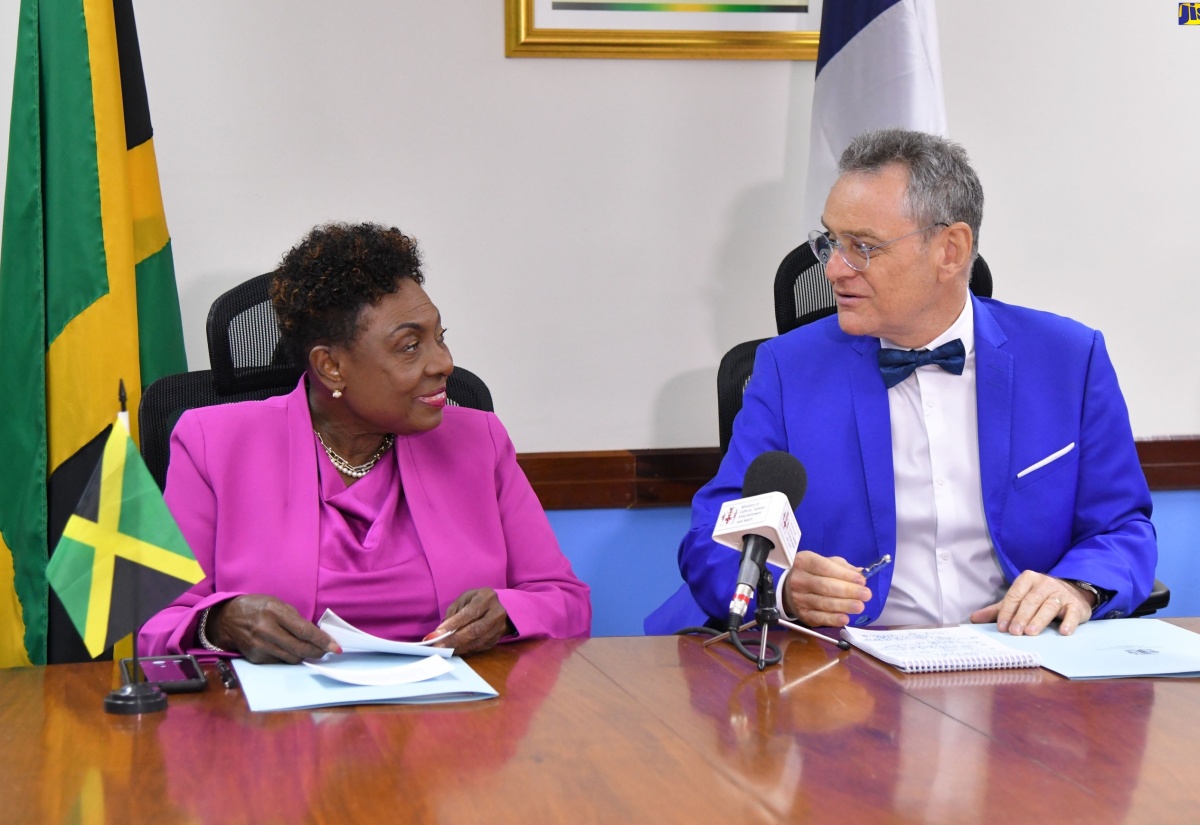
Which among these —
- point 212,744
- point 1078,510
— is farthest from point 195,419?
point 1078,510

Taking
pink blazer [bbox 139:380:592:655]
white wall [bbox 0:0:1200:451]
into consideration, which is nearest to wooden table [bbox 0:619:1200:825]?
pink blazer [bbox 139:380:592:655]

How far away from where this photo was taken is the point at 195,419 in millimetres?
2086

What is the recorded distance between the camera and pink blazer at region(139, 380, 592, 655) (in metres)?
1.98

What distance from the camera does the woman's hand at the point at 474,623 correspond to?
70.4 inches

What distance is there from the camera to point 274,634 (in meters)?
1.64

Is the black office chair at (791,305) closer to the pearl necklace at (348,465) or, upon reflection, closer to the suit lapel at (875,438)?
the suit lapel at (875,438)

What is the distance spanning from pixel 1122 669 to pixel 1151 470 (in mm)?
1924

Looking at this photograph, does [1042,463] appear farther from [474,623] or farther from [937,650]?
[474,623]

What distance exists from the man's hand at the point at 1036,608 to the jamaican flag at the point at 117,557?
1187 millimetres

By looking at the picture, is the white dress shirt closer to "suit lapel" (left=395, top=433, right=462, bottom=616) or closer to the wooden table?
the wooden table

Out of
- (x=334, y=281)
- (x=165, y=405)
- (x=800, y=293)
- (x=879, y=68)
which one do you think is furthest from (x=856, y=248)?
(x=165, y=405)

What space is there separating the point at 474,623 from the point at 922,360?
1.02 m

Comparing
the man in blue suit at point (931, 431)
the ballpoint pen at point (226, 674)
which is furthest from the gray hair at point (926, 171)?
the ballpoint pen at point (226, 674)

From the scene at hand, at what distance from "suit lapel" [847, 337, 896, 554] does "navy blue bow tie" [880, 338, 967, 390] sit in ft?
0.12
